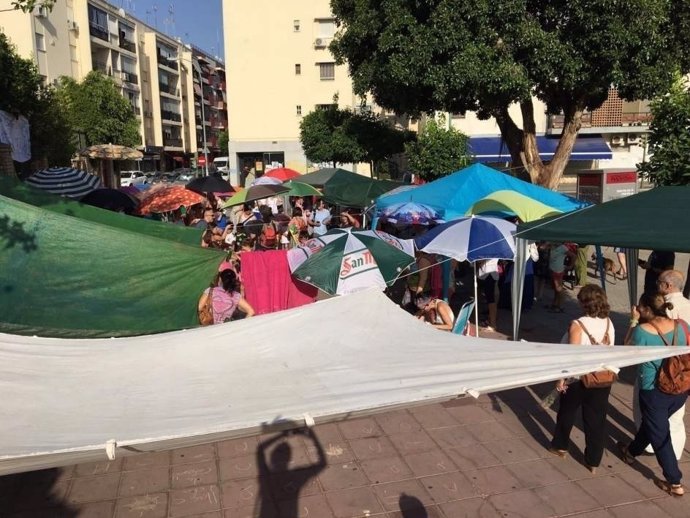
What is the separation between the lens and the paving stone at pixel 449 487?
4578 mm

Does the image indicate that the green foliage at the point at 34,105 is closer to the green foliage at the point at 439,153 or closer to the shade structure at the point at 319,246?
the green foliage at the point at 439,153

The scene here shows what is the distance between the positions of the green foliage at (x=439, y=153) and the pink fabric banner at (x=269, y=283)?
481 inches

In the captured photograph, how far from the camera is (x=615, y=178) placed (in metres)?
13.9

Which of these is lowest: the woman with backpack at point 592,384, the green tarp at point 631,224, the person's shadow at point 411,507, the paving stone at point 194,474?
the person's shadow at point 411,507

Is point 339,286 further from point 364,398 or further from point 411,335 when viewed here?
point 364,398

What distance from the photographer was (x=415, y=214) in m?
9.98

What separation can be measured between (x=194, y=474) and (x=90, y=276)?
7.87ft

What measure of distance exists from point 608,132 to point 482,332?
914 inches

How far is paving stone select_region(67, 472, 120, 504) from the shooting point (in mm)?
4625

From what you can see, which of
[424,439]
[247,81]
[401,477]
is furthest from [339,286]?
[247,81]

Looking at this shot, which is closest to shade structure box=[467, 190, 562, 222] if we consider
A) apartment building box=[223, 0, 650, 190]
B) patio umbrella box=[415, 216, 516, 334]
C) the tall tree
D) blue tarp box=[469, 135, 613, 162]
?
patio umbrella box=[415, 216, 516, 334]

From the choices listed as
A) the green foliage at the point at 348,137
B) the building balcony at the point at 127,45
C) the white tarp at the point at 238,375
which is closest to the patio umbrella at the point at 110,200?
the white tarp at the point at 238,375

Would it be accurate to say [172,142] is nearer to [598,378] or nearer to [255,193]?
[255,193]

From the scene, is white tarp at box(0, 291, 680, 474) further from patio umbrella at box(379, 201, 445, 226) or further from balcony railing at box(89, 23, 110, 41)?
balcony railing at box(89, 23, 110, 41)
